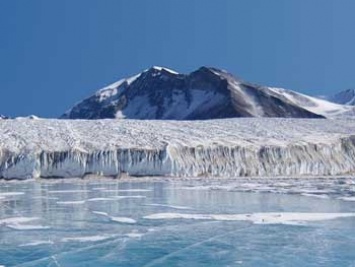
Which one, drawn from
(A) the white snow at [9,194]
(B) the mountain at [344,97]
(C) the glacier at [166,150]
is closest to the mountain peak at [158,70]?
(B) the mountain at [344,97]

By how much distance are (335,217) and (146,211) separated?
4.69 meters

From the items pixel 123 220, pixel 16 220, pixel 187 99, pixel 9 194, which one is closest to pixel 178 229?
pixel 123 220

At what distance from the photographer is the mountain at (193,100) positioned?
359ft

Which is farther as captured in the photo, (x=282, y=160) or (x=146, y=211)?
(x=282, y=160)

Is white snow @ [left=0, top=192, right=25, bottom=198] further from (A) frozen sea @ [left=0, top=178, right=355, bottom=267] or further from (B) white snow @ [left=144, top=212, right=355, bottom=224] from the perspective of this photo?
(B) white snow @ [left=144, top=212, right=355, bottom=224]

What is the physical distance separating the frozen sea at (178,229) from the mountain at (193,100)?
8266cm

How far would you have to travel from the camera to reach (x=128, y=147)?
32.2 m

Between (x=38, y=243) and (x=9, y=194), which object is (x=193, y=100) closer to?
(x=9, y=194)

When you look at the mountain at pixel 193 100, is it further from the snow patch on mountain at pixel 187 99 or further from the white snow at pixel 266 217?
the white snow at pixel 266 217

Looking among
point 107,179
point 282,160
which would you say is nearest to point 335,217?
point 107,179

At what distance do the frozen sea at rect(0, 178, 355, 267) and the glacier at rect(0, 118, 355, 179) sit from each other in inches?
383

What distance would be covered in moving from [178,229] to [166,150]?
64.7ft

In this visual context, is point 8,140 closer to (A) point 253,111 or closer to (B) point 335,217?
(B) point 335,217

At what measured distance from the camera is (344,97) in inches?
6742
